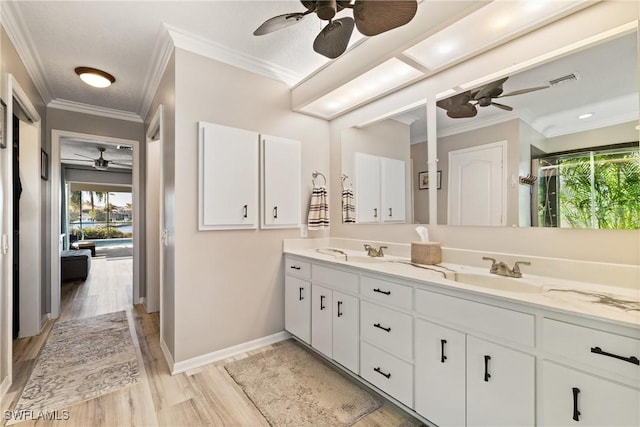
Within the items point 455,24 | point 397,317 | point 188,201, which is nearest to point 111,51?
point 188,201

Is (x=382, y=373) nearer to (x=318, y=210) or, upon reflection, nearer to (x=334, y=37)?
(x=318, y=210)

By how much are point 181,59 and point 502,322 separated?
107 inches

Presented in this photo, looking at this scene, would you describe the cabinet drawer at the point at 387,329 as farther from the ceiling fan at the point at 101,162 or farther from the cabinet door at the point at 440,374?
the ceiling fan at the point at 101,162

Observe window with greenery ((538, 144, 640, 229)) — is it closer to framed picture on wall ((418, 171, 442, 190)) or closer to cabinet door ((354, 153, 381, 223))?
framed picture on wall ((418, 171, 442, 190))

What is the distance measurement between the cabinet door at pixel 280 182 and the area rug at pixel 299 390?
1173 millimetres

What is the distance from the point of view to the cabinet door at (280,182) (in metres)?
2.66

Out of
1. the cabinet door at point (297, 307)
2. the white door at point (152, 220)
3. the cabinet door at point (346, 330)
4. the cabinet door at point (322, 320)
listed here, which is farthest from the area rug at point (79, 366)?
the cabinet door at point (346, 330)

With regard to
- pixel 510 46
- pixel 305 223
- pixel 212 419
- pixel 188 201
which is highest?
pixel 510 46

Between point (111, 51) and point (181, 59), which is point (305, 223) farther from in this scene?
point (111, 51)

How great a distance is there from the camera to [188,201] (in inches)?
89.4

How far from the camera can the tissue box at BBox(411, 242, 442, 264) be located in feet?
6.63

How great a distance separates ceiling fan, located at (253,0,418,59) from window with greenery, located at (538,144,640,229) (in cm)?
114

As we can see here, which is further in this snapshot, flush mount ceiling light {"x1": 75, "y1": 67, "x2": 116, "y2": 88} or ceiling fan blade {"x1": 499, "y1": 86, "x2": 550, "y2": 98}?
flush mount ceiling light {"x1": 75, "y1": 67, "x2": 116, "y2": 88}

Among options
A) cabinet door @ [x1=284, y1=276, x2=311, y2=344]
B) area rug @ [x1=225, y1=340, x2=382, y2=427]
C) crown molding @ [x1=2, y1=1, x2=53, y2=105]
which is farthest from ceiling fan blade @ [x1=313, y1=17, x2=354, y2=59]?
area rug @ [x1=225, y1=340, x2=382, y2=427]
